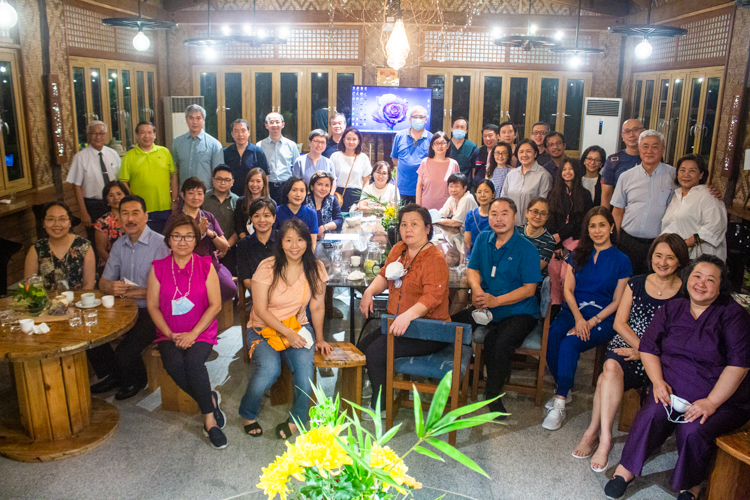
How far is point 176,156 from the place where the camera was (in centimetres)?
566

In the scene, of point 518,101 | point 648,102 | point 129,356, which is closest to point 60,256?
point 129,356

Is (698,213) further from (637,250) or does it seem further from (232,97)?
(232,97)

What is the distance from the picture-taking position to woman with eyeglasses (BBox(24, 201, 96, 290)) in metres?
3.73

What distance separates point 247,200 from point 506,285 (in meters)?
2.17

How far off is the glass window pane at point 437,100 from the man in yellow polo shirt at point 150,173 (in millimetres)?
4636

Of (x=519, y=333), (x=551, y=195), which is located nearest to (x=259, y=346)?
(x=519, y=333)

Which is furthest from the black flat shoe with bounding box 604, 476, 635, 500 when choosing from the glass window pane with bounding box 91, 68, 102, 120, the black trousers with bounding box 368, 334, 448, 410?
the glass window pane with bounding box 91, 68, 102, 120

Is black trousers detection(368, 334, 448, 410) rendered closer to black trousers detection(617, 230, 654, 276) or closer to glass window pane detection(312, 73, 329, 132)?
black trousers detection(617, 230, 654, 276)

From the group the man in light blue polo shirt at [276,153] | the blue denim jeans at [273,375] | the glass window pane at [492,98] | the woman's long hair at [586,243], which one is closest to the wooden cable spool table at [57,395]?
the blue denim jeans at [273,375]

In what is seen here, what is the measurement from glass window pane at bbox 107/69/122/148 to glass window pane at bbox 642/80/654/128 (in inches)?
263

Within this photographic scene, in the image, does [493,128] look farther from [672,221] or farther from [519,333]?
[519,333]

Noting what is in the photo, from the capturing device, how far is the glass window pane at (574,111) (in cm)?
893

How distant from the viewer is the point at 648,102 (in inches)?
314

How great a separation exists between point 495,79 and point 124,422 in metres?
7.21
